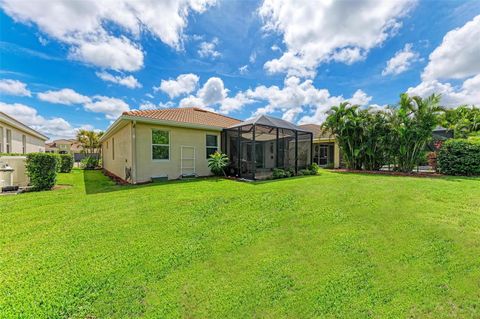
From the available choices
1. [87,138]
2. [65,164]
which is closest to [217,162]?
[65,164]

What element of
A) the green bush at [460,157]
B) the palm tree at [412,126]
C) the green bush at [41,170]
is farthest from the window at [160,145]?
the green bush at [460,157]

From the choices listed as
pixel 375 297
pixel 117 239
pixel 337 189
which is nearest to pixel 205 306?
pixel 375 297

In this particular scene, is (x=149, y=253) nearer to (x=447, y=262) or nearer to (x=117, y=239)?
(x=117, y=239)

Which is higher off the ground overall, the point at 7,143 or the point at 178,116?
the point at 178,116

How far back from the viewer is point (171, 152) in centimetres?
1037

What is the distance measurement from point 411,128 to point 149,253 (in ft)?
46.0

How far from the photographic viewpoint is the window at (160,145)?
32.6 feet

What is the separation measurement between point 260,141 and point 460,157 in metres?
10.6

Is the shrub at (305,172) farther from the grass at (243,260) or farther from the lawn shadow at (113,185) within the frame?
the grass at (243,260)

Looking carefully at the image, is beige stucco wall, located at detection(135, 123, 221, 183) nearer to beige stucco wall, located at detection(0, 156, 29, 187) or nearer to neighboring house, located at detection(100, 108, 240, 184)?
neighboring house, located at detection(100, 108, 240, 184)

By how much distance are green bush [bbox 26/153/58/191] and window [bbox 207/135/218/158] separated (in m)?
6.74

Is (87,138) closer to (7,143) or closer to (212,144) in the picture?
(7,143)

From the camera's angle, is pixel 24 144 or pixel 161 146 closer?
pixel 161 146

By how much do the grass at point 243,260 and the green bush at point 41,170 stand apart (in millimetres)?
2563
